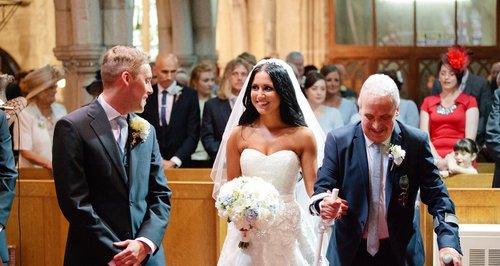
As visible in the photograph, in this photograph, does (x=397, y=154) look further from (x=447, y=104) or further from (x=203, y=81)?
(x=203, y=81)

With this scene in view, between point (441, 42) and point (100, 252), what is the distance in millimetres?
13791

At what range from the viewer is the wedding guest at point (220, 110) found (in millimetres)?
10883

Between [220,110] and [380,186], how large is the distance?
517 centimetres

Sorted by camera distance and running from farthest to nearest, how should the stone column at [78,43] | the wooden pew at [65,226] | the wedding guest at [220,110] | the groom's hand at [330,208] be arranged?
the stone column at [78,43] < the wedding guest at [220,110] < the wooden pew at [65,226] < the groom's hand at [330,208]

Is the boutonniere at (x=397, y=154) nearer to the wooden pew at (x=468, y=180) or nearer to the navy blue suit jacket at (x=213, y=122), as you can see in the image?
the wooden pew at (x=468, y=180)

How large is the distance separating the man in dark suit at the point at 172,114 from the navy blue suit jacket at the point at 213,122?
0.35 ft

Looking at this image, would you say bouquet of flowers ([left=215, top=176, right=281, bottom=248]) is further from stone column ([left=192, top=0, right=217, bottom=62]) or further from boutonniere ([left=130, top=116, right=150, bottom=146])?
stone column ([left=192, top=0, right=217, bottom=62])

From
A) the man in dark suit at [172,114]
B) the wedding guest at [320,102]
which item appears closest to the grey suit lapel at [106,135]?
the man in dark suit at [172,114]

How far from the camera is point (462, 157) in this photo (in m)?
10.7

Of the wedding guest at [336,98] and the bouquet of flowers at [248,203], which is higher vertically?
the wedding guest at [336,98]

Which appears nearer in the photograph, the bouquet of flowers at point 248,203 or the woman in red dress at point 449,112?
the bouquet of flowers at point 248,203

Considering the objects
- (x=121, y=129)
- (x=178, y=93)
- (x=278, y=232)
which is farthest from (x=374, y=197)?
(x=178, y=93)

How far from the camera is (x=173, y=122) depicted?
11.0 m

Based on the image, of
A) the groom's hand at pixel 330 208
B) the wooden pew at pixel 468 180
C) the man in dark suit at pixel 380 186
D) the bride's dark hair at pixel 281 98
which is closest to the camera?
the groom's hand at pixel 330 208
